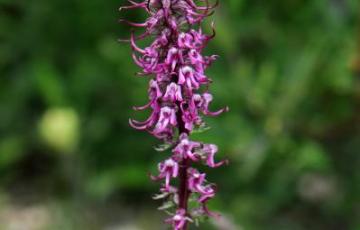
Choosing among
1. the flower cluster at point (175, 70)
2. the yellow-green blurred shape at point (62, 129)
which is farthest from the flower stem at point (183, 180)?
the yellow-green blurred shape at point (62, 129)

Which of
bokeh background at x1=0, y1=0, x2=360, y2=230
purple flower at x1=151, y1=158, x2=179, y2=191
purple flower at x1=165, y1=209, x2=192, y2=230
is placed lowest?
purple flower at x1=165, y1=209, x2=192, y2=230

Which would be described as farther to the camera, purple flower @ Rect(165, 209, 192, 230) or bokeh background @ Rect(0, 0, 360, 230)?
bokeh background @ Rect(0, 0, 360, 230)

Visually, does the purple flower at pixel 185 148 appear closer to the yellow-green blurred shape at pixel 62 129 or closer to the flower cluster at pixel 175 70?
the flower cluster at pixel 175 70

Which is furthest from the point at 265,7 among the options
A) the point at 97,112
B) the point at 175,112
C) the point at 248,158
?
the point at 175,112

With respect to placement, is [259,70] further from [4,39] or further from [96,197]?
[4,39]

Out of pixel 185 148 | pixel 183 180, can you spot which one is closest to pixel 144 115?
pixel 183 180

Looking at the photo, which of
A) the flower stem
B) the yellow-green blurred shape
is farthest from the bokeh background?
the flower stem

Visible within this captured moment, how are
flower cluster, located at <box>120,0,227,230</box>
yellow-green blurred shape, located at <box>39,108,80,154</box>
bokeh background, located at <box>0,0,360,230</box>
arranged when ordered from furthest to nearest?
yellow-green blurred shape, located at <box>39,108,80,154</box>, bokeh background, located at <box>0,0,360,230</box>, flower cluster, located at <box>120,0,227,230</box>

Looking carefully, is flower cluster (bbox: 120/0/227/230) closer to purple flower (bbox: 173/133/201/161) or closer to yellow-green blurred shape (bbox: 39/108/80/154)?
purple flower (bbox: 173/133/201/161)

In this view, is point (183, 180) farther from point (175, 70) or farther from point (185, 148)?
point (175, 70)
